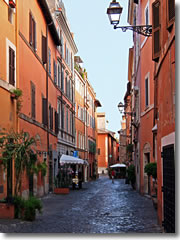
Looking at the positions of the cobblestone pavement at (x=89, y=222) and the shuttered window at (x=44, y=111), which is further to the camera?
the shuttered window at (x=44, y=111)

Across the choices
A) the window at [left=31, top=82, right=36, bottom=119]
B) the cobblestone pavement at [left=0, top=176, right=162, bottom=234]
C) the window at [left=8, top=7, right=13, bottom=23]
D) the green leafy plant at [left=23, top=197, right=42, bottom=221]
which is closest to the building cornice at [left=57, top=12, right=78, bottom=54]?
the window at [left=31, top=82, right=36, bottom=119]

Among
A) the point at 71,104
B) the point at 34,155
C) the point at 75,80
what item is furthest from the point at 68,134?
the point at 34,155

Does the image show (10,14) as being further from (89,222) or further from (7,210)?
(89,222)

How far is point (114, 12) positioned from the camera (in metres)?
9.63

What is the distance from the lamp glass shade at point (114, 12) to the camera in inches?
376

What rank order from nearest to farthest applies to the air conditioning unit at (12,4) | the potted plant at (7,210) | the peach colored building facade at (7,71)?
the potted plant at (7,210)
the peach colored building facade at (7,71)
the air conditioning unit at (12,4)

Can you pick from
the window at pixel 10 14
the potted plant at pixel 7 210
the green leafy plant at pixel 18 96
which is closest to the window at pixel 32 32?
the window at pixel 10 14

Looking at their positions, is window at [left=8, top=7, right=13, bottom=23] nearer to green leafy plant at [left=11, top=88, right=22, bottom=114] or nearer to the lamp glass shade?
green leafy plant at [left=11, top=88, right=22, bottom=114]

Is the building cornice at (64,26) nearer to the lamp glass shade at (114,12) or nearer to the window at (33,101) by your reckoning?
the window at (33,101)

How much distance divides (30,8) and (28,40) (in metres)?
1.52

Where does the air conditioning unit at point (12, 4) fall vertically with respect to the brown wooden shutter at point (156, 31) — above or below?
above

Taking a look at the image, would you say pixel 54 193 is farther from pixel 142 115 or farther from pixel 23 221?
pixel 23 221

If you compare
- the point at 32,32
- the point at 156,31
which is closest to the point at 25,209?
the point at 156,31

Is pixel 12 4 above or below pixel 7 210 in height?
above
